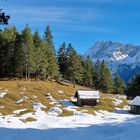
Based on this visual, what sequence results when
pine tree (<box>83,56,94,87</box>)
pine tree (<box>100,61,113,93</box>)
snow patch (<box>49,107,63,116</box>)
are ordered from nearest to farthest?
snow patch (<box>49,107,63,116</box>), pine tree (<box>83,56,94,87</box>), pine tree (<box>100,61,113,93</box>)

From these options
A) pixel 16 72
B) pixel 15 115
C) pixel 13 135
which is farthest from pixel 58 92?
pixel 13 135

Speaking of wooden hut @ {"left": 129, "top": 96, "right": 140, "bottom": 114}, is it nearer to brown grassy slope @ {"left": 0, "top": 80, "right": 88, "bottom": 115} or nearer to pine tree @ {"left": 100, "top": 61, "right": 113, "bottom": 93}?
brown grassy slope @ {"left": 0, "top": 80, "right": 88, "bottom": 115}

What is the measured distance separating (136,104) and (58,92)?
22.8m

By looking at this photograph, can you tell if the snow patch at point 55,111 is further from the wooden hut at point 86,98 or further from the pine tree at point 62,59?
the pine tree at point 62,59

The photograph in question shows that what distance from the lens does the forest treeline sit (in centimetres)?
11039

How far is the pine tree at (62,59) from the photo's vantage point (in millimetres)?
134625

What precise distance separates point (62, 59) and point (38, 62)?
23840mm

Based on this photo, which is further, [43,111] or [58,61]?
[58,61]

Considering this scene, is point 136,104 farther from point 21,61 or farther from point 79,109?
point 21,61

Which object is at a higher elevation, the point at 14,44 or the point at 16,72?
the point at 14,44

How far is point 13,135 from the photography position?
2980 cm

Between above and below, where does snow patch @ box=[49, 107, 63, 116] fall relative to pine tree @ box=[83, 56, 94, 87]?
below

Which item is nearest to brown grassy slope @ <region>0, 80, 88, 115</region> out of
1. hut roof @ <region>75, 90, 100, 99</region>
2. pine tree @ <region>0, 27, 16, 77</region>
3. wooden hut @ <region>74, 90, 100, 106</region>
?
hut roof @ <region>75, 90, 100, 99</region>

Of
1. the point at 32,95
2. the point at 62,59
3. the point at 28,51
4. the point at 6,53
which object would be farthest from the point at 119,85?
the point at 32,95
